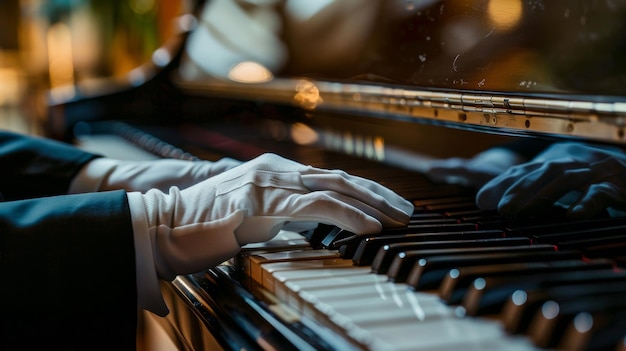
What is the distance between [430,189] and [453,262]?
0.42 metres

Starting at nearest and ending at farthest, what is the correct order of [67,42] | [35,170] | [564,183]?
[564,183], [35,170], [67,42]

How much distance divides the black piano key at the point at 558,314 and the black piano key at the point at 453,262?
0.14 meters

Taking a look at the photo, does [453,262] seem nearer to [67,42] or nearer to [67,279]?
[67,279]

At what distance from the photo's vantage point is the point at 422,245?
2.59 feet

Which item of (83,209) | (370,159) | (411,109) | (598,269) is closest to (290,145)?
(370,159)

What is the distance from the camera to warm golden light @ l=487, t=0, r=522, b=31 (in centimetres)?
102

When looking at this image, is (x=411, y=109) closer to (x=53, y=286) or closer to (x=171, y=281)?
(x=171, y=281)

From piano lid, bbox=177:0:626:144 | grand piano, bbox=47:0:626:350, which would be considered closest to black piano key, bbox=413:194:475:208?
grand piano, bbox=47:0:626:350

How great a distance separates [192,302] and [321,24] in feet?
3.25

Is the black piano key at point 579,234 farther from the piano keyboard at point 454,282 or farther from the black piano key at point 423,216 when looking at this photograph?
the black piano key at point 423,216

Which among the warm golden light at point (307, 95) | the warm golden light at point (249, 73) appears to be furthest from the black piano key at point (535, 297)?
the warm golden light at point (249, 73)

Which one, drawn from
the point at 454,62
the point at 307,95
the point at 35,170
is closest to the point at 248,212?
the point at 454,62

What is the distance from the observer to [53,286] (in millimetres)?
821

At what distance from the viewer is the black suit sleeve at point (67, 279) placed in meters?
0.82
